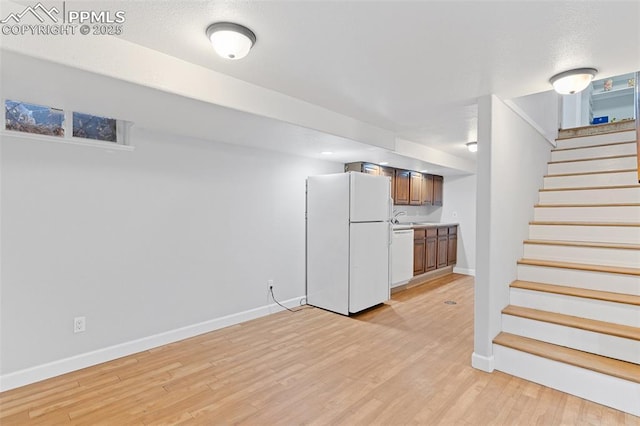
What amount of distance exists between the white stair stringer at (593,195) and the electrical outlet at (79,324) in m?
4.68

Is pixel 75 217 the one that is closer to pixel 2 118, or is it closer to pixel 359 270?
pixel 2 118

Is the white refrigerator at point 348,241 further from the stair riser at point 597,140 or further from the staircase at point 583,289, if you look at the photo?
the stair riser at point 597,140

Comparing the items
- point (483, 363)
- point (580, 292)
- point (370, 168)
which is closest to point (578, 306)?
point (580, 292)

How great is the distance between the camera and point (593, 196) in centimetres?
339

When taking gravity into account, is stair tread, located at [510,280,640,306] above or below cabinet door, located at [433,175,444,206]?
below

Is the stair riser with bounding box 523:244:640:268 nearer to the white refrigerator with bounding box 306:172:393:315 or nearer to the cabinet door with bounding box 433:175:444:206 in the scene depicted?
the white refrigerator with bounding box 306:172:393:315

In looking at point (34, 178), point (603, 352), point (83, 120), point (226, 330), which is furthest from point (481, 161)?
point (34, 178)

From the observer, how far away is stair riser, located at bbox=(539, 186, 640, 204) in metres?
3.19

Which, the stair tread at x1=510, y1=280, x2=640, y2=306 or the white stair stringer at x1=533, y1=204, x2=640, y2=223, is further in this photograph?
the white stair stringer at x1=533, y1=204, x2=640, y2=223

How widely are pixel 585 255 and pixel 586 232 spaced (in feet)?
1.03

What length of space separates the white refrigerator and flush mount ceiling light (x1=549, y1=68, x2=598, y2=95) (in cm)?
209

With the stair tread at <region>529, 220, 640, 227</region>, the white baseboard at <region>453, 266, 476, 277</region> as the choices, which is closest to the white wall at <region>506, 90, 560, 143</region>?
the stair tread at <region>529, 220, 640, 227</region>

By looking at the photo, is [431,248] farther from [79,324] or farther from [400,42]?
[79,324]

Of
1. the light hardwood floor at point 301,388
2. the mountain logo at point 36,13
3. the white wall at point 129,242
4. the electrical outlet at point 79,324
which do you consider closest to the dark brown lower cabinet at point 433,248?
the light hardwood floor at point 301,388
